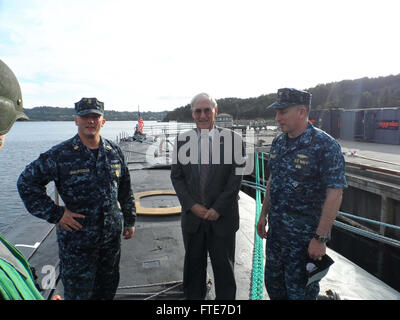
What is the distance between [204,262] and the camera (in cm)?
302

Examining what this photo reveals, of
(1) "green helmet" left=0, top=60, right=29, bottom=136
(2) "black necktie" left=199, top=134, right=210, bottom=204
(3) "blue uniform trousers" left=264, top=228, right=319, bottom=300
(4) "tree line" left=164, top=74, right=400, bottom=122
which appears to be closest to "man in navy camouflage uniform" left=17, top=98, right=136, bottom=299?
(2) "black necktie" left=199, top=134, right=210, bottom=204

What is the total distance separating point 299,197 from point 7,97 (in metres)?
2.37

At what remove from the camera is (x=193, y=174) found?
9.83 ft

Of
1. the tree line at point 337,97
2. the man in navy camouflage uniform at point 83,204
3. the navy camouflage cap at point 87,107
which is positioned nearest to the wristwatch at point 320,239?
A: the man in navy camouflage uniform at point 83,204

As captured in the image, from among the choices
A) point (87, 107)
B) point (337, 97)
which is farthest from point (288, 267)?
point (337, 97)

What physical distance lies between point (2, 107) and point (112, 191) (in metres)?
1.60

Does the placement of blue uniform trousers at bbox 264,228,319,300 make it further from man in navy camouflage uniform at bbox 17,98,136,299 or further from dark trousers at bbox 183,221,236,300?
man in navy camouflage uniform at bbox 17,98,136,299

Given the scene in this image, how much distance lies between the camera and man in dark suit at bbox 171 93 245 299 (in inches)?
114

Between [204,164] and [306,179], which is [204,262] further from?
[306,179]

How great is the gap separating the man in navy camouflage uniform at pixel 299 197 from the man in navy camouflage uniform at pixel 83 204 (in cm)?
166

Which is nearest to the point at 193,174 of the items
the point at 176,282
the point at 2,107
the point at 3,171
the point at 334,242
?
the point at 176,282

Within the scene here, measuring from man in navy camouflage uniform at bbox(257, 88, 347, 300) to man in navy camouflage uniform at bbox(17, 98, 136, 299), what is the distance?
1.66 metres

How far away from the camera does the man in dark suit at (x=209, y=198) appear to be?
290 centimetres

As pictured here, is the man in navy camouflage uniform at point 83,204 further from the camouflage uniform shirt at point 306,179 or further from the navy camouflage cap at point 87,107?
the camouflage uniform shirt at point 306,179
